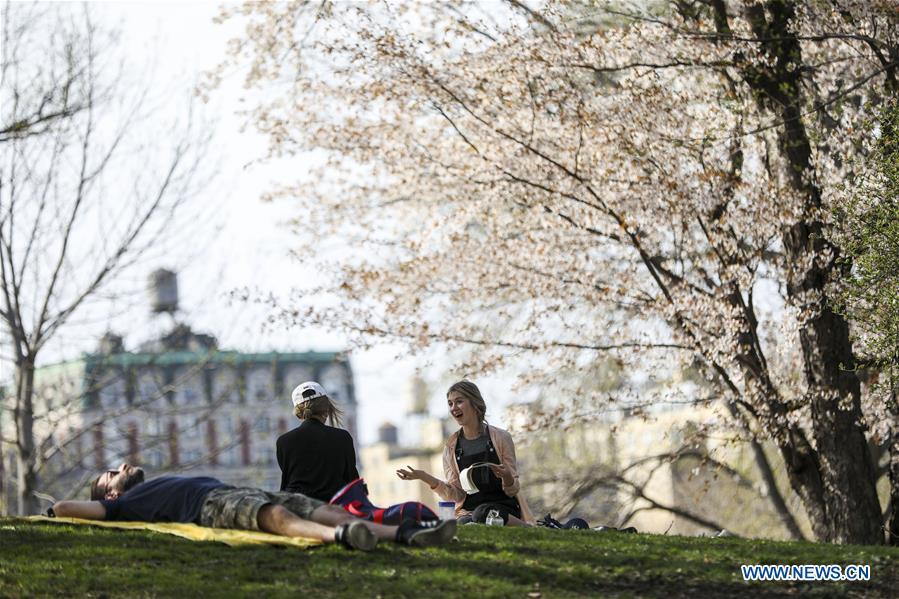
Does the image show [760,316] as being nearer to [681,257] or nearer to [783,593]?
[681,257]

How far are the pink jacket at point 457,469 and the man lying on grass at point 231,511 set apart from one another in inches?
70.0

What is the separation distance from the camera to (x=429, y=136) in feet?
49.4

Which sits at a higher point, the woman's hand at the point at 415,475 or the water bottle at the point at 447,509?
the woman's hand at the point at 415,475

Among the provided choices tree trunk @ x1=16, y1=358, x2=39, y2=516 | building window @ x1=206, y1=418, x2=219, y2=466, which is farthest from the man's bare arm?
building window @ x1=206, y1=418, x2=219, y2=466

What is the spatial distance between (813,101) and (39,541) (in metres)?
8.32

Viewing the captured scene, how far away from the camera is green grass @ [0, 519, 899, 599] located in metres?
6.62

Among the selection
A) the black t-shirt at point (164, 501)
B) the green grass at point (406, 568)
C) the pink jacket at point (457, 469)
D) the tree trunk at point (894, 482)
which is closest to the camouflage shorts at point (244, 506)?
the black t-shirt at point (164, 501)

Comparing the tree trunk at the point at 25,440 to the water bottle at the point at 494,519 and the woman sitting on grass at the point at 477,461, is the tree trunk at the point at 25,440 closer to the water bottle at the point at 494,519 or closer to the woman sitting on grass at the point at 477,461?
the woman sitting on grass at the point at 477,461

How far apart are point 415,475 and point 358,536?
1762mm

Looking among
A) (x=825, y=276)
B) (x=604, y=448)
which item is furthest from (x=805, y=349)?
(x=604, y=448)

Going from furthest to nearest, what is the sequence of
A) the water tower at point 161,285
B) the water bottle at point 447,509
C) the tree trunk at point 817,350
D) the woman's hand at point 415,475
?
the water tower at point 161,285, the tree trunk at point 817,350, the water bottle at point 447,509, the woman's hand at point 415,475

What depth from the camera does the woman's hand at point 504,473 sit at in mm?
9328

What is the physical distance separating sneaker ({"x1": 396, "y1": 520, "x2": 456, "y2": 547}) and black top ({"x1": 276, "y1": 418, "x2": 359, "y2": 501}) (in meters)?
1.02

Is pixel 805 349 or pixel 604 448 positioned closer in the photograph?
pixel 805 349
